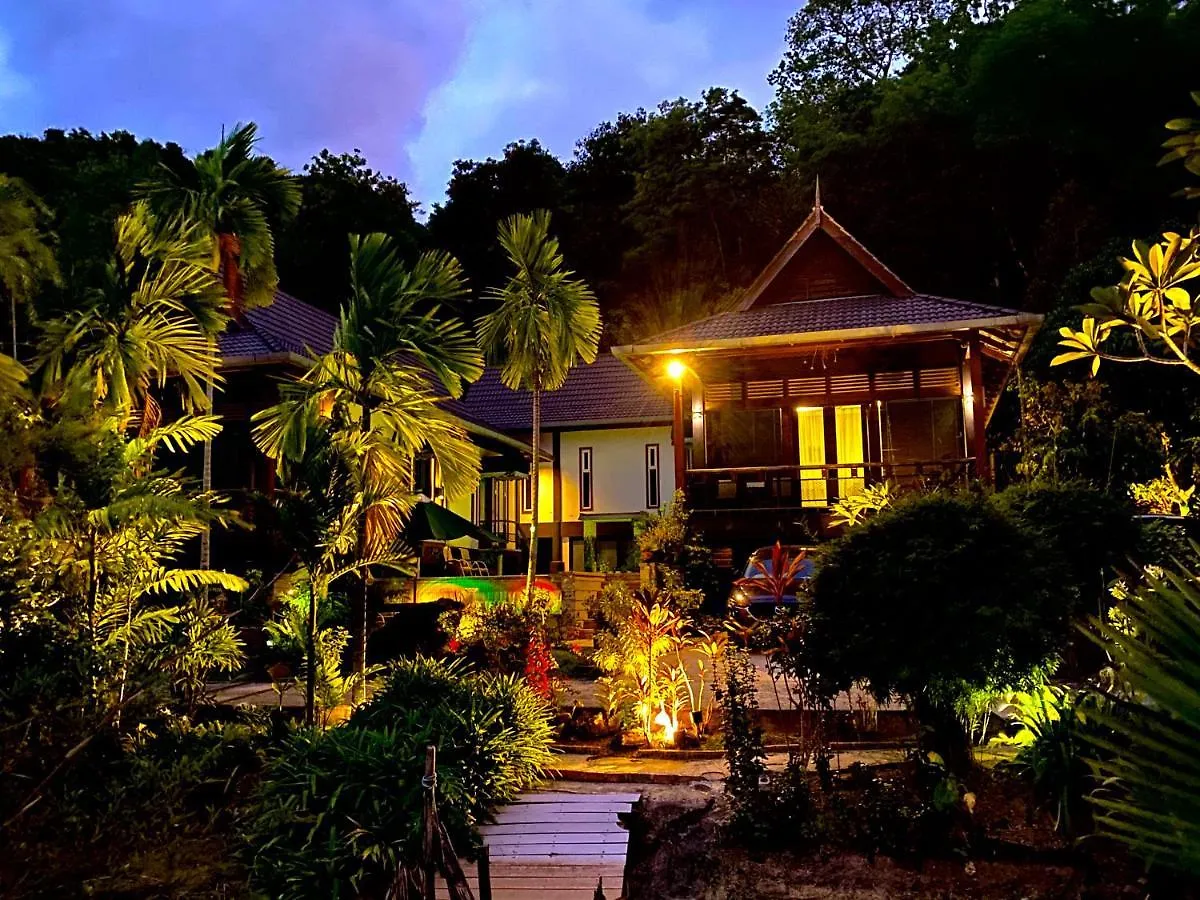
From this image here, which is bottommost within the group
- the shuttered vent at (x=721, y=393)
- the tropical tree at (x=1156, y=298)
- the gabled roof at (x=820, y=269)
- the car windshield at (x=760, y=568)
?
the car windshield at (x=760, y=568)

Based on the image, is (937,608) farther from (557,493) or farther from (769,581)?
(557,493)

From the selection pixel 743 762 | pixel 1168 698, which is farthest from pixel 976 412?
pixel 1168 698

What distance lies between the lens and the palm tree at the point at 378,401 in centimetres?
966

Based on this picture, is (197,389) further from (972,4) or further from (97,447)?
(972,4)

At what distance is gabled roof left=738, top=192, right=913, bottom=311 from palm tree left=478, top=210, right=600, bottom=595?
4.94m

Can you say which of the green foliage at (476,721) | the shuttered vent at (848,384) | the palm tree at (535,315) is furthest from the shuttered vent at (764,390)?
the green foliage at (476,721)

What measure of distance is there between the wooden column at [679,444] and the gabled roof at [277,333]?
5810 mm

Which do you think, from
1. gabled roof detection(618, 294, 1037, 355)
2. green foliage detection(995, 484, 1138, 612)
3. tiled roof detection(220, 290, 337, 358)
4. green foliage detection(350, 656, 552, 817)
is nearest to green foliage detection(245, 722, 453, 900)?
green foliage detection(350, 656, 552, 817)

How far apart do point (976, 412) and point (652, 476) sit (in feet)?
36.2

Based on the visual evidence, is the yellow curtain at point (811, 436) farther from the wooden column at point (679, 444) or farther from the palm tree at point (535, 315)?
the palm tree at point (535, 315)

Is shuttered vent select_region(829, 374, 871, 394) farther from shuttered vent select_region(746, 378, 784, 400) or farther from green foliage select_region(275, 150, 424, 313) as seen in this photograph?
green foliage select_region(275, 150, 424, 313)

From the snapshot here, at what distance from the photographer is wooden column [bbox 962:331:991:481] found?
1591 cm

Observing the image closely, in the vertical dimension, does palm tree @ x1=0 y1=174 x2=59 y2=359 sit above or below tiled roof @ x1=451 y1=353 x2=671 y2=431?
below

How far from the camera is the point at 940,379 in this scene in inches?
693
